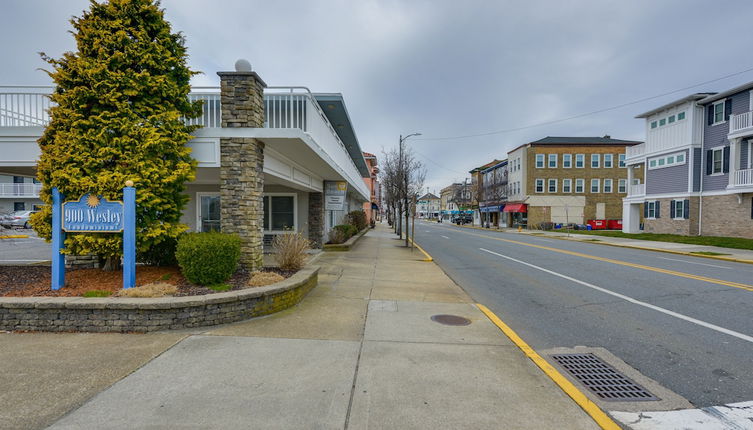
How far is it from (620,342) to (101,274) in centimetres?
907

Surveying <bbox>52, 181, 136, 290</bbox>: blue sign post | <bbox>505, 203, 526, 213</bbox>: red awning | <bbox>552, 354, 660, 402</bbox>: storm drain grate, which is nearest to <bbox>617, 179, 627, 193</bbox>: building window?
<bbox>505, 203, 526, 213</bbox>: red awning

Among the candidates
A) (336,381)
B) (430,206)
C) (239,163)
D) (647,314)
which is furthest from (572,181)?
(430,206)

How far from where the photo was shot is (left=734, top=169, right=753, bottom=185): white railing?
21.2m

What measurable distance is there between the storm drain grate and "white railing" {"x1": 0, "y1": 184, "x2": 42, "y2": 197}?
49.2 m

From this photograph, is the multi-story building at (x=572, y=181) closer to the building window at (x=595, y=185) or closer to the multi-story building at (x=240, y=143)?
the building window at (x=595, y=185)

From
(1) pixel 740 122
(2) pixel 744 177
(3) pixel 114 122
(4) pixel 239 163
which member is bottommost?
(4) pixel 239 163

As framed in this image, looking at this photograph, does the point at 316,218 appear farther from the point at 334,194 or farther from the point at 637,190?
the point at 637,190

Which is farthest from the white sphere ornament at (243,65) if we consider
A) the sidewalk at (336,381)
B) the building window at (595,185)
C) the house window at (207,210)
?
the building window at (595,185)

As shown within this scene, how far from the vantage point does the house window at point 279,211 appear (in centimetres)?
1561

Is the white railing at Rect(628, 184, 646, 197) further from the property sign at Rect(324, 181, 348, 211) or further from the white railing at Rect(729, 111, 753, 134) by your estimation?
the property sign at Rect(324, 181, 348, 211)

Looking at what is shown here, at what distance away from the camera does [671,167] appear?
2695 centimetres

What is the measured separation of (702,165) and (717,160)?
91 centimetres

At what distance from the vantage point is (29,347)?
178 inches

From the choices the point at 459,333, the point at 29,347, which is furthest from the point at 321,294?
the point at 29,347
